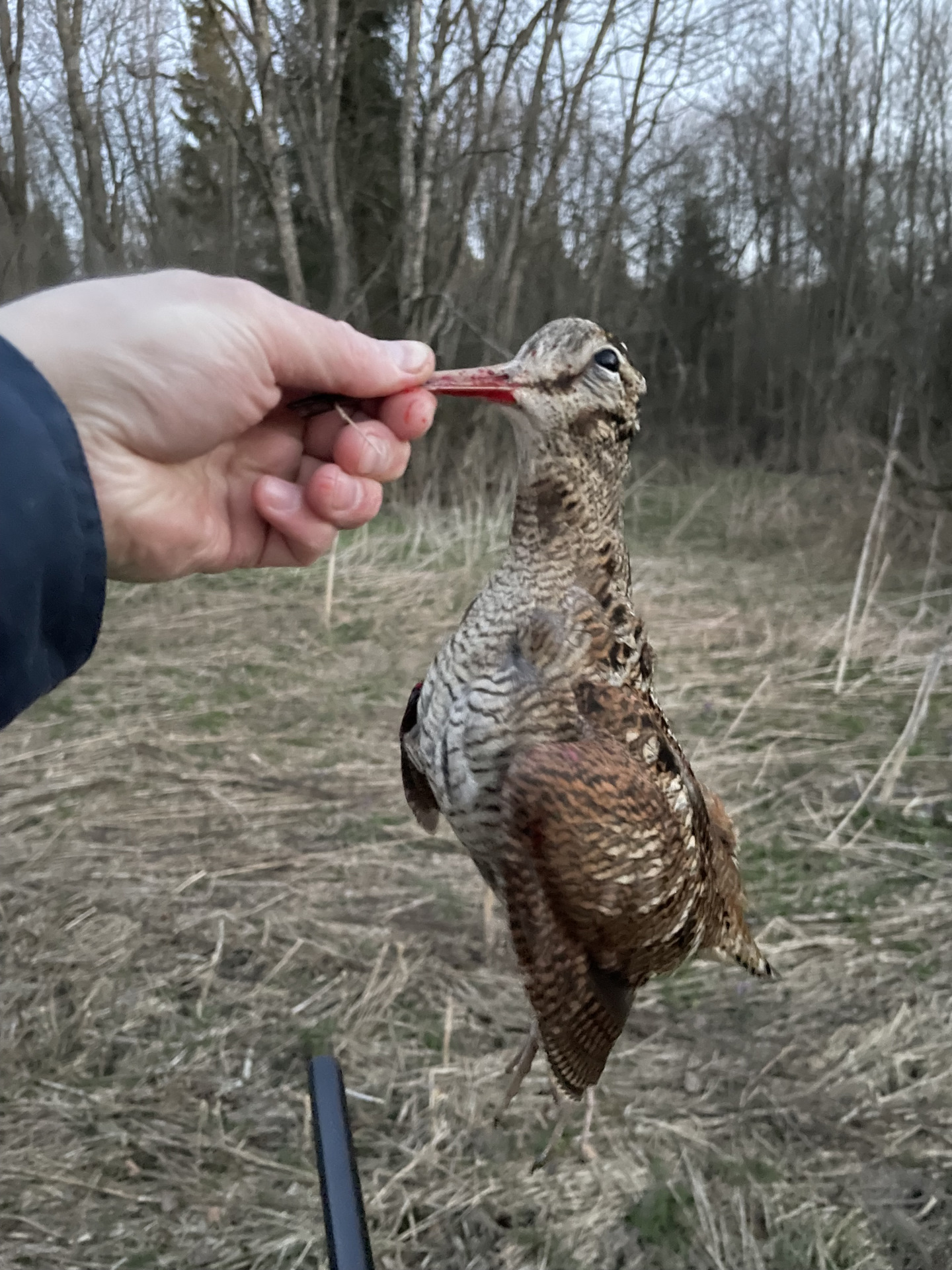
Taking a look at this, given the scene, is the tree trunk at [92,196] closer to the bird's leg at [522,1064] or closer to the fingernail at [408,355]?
the fingernail at [408,355]

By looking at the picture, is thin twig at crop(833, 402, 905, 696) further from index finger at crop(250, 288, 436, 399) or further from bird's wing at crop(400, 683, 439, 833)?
index finger at crop(250, 288, 436, 399)

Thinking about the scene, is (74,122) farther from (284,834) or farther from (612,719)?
(612,719)

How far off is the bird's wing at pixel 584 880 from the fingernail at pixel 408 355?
0.84m

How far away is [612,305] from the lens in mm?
13328

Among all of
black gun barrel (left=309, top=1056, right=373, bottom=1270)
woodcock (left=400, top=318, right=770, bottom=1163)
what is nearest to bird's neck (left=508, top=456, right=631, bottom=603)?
woodcock (left=400, top=318, right=770, bottom=1163)

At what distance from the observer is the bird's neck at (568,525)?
1.96 metres

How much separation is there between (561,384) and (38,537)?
1.04 m

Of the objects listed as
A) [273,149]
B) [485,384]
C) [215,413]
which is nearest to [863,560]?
[485,384]

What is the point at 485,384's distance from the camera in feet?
6.10

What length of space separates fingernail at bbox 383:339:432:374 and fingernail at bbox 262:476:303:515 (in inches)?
17.2

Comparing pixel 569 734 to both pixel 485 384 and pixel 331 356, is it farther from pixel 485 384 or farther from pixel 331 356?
pixel 331 356

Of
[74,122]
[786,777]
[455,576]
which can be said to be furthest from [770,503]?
[74,122]

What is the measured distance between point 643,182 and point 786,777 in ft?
32.9

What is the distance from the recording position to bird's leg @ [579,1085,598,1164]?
2574 millimetres
